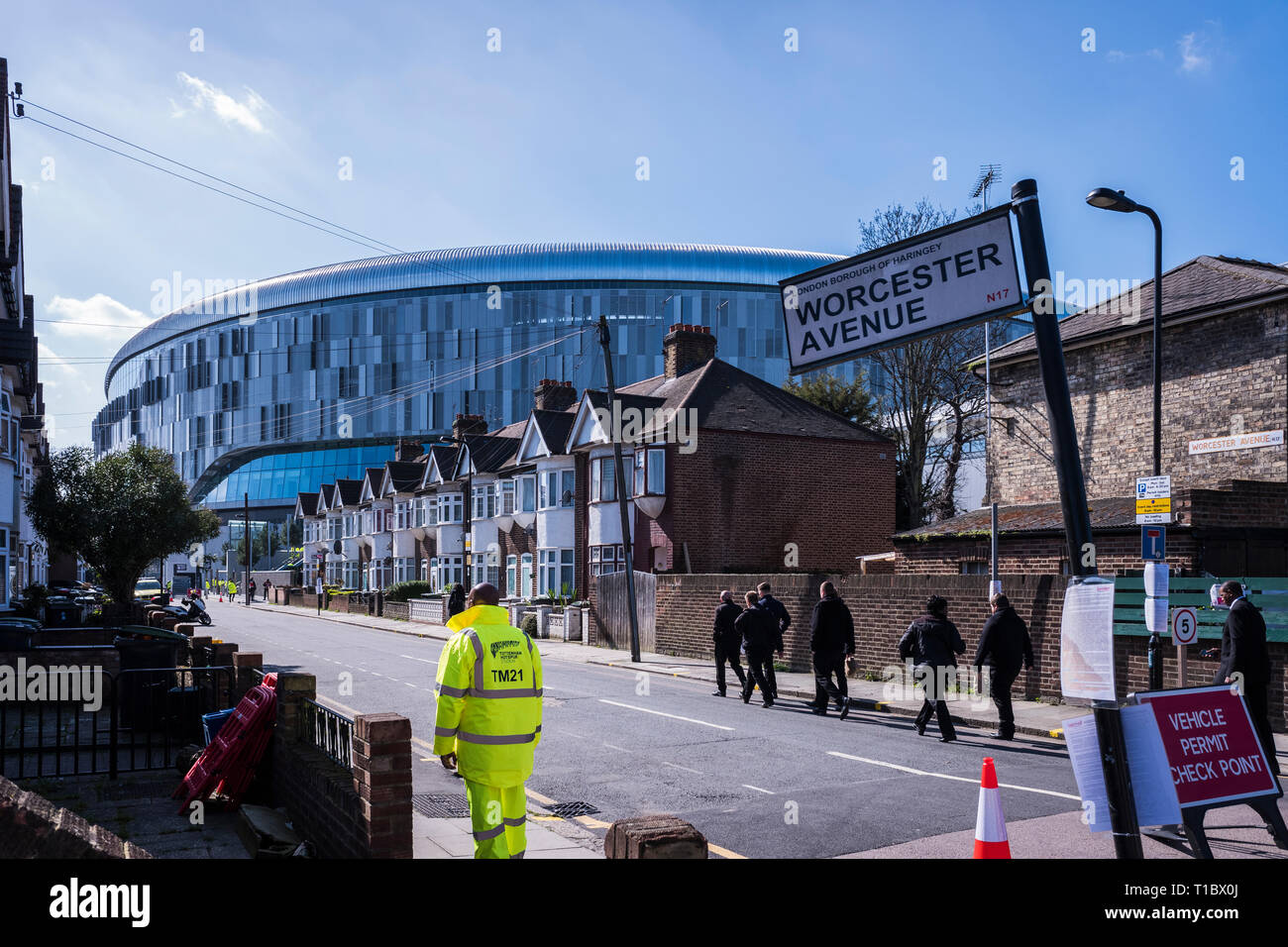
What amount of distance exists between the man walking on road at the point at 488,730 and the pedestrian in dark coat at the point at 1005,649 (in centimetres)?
860

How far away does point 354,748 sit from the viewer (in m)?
6.14

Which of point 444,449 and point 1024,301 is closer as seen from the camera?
point 1024,301

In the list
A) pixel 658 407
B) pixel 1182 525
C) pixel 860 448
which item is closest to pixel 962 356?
pixel 860 448

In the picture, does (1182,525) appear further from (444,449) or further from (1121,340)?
(444,449)

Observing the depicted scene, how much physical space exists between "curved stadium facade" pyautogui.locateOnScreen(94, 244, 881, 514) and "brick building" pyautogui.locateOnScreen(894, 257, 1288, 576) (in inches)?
2336

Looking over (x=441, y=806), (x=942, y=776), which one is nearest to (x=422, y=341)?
(x=942, y=776)

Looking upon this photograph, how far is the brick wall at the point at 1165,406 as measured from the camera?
20359 millimetres

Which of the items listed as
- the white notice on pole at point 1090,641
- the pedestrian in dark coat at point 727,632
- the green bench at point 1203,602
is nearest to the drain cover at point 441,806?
the white notice on pole at point 1090,641

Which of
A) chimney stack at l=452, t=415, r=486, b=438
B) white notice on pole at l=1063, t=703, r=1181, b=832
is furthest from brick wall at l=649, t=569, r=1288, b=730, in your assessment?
chimney stack at l=452, t=415, r=486, b=438

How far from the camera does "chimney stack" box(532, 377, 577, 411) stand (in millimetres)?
46562

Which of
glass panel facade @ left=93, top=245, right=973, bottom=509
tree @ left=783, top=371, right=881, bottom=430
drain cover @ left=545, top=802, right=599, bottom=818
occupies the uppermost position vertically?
glass panel facade @ left=93, top=245, right=973, bottom=509

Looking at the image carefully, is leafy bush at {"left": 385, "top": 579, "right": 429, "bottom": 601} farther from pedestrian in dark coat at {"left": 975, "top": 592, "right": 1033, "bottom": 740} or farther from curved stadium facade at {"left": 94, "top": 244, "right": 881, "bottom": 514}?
pedestrian in dark coat at {"left": 975, "top": 592, "right": 1033, "bottom": 740}

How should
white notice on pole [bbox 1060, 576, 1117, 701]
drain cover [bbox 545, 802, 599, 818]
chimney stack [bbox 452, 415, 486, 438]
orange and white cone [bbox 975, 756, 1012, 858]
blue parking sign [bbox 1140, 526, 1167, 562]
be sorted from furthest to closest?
chimney stack [bbox 452, 415, 486, 438], blue parking sign [bbox 1140, 526, 1167, 562], drain cover [bbox 545, 802, 599, 818], orange and white cone [bbox 975, 756, 1012, 858], white notice on pole [bbox 1060, 576, 1117, 701]
